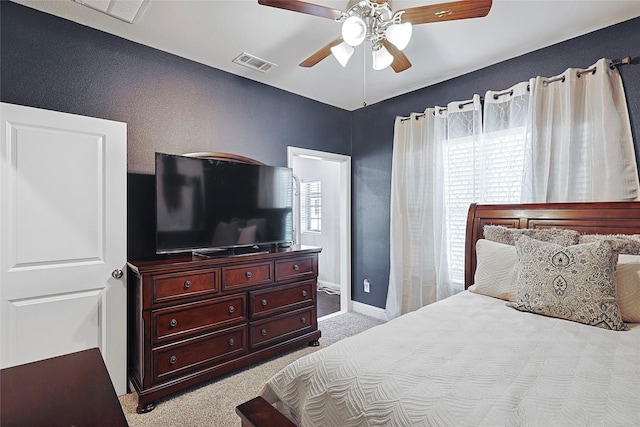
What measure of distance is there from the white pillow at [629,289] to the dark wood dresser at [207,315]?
2165mm

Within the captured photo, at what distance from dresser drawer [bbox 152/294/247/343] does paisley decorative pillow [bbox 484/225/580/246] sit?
6.63ft

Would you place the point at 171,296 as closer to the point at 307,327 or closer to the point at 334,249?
the point at 307,327

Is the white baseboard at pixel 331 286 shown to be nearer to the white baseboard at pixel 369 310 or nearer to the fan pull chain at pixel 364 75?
the white baseboard at pixel 369 310

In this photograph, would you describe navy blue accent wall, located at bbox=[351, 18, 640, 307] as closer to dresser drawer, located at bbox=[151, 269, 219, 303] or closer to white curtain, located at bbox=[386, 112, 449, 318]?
white curtain, located at bbox=[386, 112, 449, 318]

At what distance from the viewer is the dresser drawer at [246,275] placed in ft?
8.01

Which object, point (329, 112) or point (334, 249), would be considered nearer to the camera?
point (329, 112)

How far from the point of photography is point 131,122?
249 centimetres

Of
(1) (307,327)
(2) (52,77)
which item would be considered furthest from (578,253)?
(2) (52,77)

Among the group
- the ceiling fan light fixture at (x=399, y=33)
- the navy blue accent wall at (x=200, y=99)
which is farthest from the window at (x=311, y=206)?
the ceiling fan light fixture at (x=399, y=33)

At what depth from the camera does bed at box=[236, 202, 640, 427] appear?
3.05 feet

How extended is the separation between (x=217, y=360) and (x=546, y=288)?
228 cm

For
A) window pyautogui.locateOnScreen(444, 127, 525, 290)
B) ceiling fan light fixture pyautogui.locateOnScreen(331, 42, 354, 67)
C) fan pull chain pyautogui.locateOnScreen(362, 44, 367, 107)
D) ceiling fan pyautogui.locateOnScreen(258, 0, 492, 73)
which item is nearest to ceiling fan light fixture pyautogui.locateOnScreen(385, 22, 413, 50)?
ceiling fan pyautogui.locateOnScreen(258, 0, 492, 73)

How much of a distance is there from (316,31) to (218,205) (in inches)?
61.8

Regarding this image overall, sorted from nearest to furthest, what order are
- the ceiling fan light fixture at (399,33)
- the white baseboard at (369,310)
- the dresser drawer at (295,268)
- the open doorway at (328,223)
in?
the ceiling fan light fixture at (399,33), the dresser drawer at (295,268), the white baseboard at (369,310), the open doorway at (328,223)
